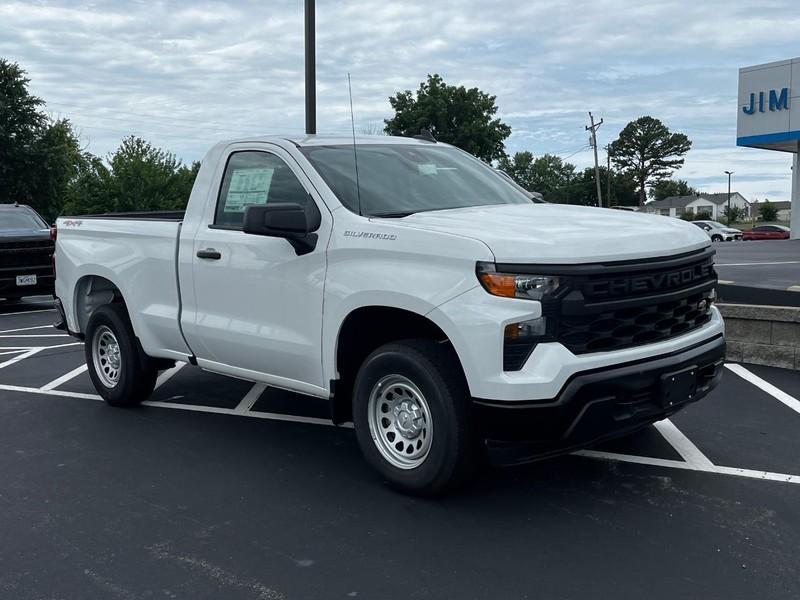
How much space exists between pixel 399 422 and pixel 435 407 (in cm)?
42

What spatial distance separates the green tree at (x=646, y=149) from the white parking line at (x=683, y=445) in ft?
375

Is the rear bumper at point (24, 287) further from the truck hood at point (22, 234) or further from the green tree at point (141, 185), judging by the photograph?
the green tree at point (141, 185)

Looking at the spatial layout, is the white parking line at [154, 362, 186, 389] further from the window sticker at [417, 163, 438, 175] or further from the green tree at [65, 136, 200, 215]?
the green tree at [65, 136, 200, 215]

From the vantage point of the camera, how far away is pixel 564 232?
14.0 ft

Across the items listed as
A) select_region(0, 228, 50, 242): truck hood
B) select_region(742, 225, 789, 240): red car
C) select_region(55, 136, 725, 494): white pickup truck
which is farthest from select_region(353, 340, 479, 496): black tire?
select_region(742, 225, 789, 240): red car

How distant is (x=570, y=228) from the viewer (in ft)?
14.4

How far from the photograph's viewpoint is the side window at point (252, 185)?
542 centimetres

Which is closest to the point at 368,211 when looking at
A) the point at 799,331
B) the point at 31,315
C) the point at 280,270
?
the point at 280,270

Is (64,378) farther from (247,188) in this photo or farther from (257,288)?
(257,288)

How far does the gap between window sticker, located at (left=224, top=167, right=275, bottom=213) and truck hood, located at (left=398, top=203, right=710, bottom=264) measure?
3.98 feet

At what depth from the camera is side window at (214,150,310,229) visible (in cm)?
542

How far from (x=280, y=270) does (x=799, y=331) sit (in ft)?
17.0

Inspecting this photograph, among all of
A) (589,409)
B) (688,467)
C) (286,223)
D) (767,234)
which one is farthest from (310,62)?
(767,234)

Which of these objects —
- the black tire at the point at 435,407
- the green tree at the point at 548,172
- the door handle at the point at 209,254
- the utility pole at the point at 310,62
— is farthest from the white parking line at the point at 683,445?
the green tree at the point at 548,172
